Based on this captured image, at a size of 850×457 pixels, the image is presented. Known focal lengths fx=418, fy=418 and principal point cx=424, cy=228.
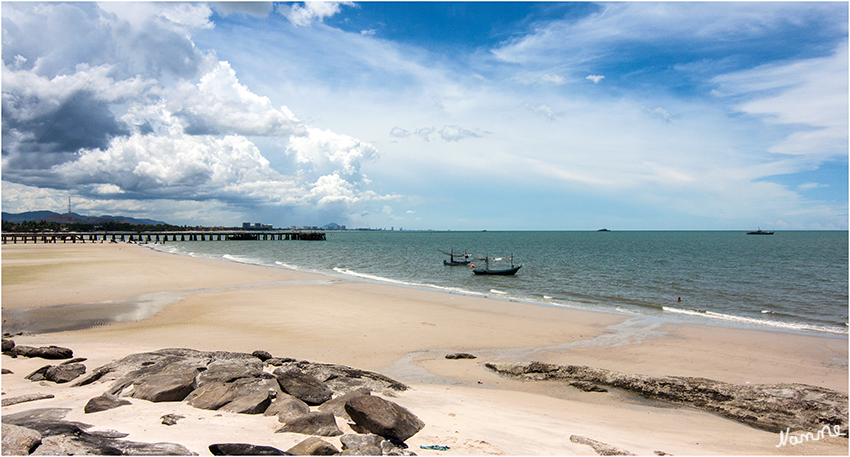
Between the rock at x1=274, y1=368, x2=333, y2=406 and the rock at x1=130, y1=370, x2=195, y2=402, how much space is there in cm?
155

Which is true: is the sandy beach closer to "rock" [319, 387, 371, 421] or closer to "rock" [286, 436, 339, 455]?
"rock" [286, 436, 339, 455]

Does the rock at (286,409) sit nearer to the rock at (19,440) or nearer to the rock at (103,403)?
the rock at (103,403)

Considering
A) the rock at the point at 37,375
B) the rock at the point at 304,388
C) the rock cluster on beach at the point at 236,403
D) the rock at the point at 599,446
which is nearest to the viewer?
the rock cluster on beach at the point at 236,403

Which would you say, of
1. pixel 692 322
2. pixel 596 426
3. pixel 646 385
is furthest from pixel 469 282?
pixel 596 426

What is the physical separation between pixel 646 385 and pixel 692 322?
42.4 ft

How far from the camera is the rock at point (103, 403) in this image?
247 inches

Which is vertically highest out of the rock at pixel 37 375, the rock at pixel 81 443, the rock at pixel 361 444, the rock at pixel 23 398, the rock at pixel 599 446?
the rock at pixel 81 443

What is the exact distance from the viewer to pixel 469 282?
123 ft

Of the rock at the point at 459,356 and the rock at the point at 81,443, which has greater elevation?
the rock at the point at 81,443

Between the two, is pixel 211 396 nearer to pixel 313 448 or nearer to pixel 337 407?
pixel 337 407

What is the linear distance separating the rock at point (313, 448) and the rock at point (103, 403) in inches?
134

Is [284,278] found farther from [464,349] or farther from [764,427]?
[764,427]

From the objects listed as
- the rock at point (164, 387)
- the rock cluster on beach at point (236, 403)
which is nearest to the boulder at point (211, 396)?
the rock cluster on beach at point (236, 403)

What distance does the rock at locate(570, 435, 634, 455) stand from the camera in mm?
6148
